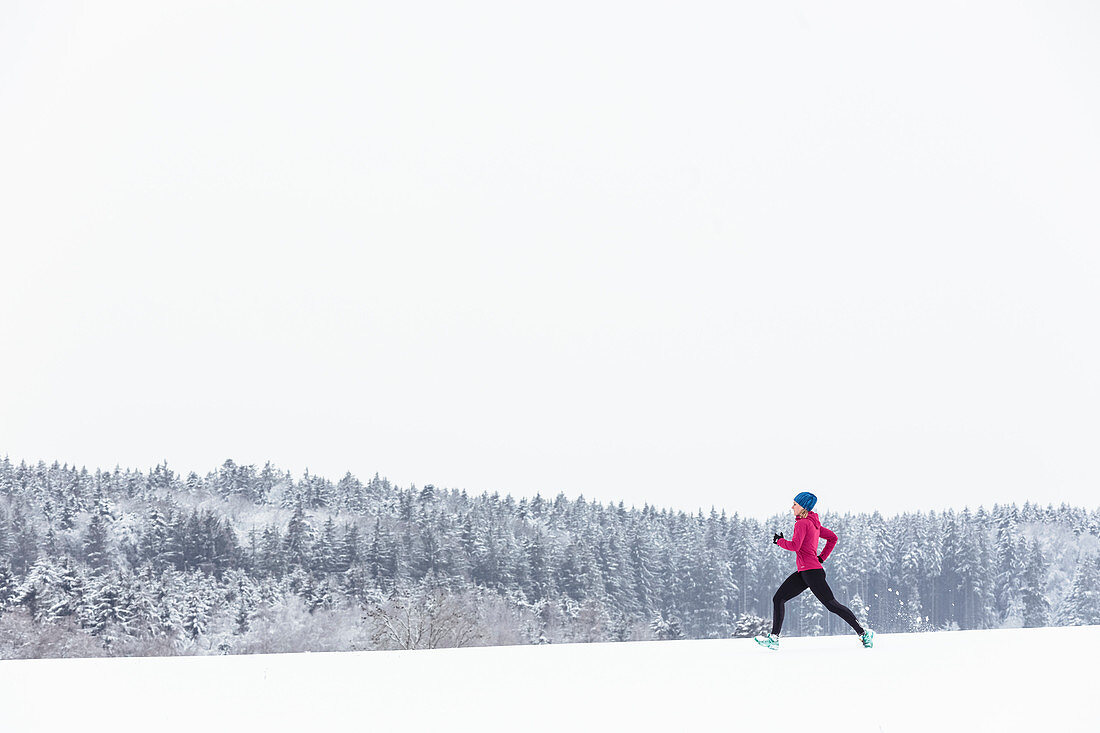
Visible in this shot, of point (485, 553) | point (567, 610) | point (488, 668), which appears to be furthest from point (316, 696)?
point (485, 553)

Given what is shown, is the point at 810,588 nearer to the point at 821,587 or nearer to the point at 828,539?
the point at 821,587

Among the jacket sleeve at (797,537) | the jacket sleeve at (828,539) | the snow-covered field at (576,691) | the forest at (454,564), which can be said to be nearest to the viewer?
the snow-covered field at (576,691)

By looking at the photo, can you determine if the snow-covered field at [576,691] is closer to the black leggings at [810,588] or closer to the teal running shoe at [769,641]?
the teal running shoe at [769,641]

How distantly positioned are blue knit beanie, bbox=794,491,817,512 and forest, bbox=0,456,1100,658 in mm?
84317

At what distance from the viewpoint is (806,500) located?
1367 cm

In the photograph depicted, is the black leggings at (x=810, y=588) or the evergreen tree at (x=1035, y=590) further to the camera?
the evergreen tree at (x=1035, y=590)

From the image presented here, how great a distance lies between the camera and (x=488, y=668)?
11.7 metres

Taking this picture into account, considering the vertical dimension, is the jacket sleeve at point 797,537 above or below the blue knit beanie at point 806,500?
below

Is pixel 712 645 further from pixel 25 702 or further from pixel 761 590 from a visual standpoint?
pixel 761 590

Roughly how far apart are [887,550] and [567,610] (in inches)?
1783

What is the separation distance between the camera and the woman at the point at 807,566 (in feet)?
43.8

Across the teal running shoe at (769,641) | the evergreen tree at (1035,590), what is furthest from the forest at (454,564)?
the teal running shoe at (769,641)

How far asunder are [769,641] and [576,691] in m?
4.51

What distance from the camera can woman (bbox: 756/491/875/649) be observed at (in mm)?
13352
